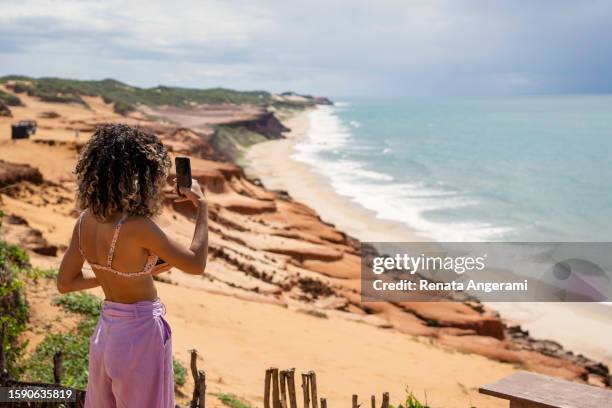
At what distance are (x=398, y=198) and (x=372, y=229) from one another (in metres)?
8.56

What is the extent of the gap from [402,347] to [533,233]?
712 inches

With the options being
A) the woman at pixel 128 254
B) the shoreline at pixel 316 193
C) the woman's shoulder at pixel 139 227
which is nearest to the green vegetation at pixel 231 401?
the woman at pixel 128 254

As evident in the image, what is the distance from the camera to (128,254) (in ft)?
9.27

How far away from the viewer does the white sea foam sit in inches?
1049

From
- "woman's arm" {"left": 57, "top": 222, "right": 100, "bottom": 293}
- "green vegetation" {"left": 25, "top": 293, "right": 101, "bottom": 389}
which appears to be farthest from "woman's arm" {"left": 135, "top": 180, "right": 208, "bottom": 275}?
"green vegetation" {"left": 25, "top": 293, "right": 101, "bottom": 389}

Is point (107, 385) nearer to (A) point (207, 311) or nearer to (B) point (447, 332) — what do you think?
(A) point (207, 311)

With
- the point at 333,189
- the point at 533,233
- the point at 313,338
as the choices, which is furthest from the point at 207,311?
the point at 333,189

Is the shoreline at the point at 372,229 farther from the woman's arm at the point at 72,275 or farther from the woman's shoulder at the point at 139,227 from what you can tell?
the woman's shoulder at the point at 139,227

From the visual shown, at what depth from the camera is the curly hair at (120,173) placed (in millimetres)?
2758

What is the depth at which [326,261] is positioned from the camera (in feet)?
61.5

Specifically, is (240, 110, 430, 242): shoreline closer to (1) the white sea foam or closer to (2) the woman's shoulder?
(1) the white sea foam

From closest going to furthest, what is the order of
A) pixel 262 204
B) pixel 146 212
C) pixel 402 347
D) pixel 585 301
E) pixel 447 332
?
pixel 146 212 → pixel 402 347 → pixel 447 332 → pixel 585 301 → pixel 262 204

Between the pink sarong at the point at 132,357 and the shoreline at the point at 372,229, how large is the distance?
13.3m

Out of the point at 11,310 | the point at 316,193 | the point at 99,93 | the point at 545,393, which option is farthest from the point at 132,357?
the point at 99,93
